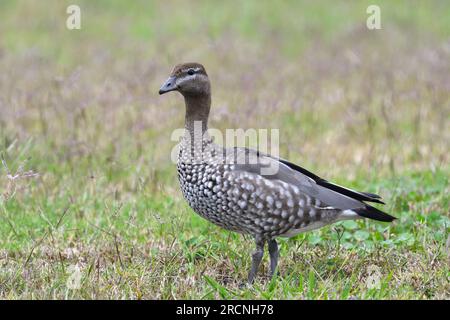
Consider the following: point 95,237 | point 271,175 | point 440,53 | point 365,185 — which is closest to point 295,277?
point 271,175

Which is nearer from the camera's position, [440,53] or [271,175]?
[271,175]

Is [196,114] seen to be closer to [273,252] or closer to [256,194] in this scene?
[256,194]

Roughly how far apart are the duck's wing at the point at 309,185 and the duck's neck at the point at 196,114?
0.32 m

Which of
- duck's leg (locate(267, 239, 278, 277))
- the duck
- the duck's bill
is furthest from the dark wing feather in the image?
the duck's bill

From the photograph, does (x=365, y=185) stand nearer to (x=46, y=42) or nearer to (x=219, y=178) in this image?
(x=219, y=178)

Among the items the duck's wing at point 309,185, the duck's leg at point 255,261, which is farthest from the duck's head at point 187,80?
the duck's leg at point 255,261

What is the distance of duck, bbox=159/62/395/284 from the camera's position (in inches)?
197

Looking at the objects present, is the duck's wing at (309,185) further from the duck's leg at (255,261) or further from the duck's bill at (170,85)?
the duck's bill at (170,85)

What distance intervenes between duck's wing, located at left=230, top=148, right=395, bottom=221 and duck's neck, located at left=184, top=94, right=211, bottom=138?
32 centimetres

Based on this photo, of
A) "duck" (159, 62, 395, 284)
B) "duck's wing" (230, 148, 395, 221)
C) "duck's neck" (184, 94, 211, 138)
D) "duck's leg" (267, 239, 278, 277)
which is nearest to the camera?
"duck" (159, 62, 395, 284)

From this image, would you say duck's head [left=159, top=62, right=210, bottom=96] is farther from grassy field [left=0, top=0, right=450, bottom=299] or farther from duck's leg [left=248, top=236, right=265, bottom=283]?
duck's leg [left=248, top=236, right=265, bottom=283]

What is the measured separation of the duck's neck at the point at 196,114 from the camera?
5.42 m

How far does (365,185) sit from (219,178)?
2.50 meters
